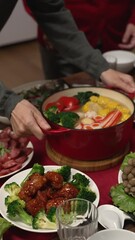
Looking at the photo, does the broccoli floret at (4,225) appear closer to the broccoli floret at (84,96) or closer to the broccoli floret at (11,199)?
the broccoli floret at (11,199)

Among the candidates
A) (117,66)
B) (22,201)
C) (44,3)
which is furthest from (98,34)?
(22,201)

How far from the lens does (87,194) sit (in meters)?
1.17

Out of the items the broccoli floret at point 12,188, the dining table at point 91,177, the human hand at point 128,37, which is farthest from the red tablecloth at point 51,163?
the human hand at point 128,37

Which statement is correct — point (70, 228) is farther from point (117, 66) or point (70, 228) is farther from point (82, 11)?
point (82, 11)

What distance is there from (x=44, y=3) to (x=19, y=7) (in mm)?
2987

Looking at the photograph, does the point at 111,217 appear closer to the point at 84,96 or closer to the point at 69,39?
the point at 84,96

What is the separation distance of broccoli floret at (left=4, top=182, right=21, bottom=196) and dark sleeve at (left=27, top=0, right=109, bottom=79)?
841 millimetres

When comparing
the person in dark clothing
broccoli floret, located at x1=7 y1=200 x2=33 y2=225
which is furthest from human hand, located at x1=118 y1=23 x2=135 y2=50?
broccoli floret, located at x1=7 y1=200 x2=33 y2=225

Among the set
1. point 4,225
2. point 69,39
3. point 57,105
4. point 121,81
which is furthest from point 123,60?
point 4,225

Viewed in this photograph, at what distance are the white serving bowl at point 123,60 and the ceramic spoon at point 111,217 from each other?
1078 mm

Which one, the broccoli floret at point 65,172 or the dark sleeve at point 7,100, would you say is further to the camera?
the dark sleeve at point 7,100

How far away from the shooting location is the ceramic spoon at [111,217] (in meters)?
1.11

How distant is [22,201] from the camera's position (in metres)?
1.16

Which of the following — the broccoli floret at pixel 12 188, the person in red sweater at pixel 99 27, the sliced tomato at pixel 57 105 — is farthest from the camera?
the person in red sweater at pixel 99 27
